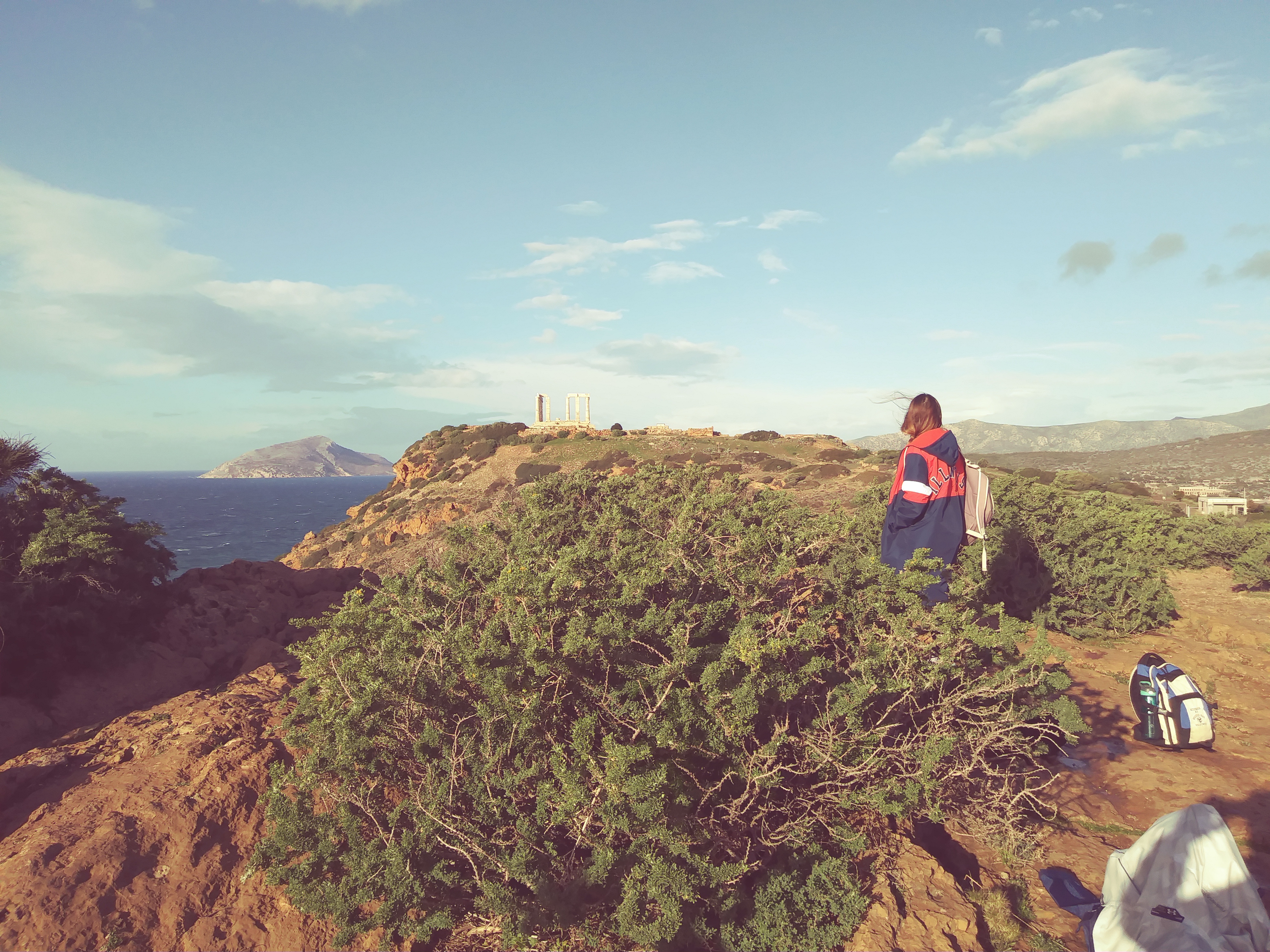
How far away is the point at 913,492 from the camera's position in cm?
469

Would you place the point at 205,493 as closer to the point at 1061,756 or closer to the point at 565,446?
the point at 565,446

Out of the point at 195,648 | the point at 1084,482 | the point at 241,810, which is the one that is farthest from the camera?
the point at 1084,482

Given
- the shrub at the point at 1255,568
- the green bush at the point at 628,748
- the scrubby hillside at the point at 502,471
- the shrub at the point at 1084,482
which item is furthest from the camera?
the shrub at the point at 1084,482

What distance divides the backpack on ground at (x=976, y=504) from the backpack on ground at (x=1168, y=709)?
9.89 ft

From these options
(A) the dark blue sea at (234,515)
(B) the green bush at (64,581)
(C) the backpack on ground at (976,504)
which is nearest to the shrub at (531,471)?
(A) the dark blue sea at (234,515)

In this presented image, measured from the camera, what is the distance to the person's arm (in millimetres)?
4625

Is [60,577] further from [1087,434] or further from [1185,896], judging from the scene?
[1087,434]

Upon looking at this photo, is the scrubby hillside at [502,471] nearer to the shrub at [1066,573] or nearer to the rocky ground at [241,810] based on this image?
the shrub at [1066,573]

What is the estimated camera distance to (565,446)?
123 feet

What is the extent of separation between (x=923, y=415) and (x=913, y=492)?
0.59 metres

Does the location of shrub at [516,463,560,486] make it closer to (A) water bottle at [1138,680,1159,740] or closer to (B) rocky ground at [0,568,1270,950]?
(B) rocky ground at [0,568,1270,950]

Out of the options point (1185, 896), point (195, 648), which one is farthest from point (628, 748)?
point (195, 648)

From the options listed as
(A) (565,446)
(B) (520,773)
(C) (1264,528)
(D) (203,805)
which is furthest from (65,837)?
(A) (565,446)

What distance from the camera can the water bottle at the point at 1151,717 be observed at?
19.7 ft
